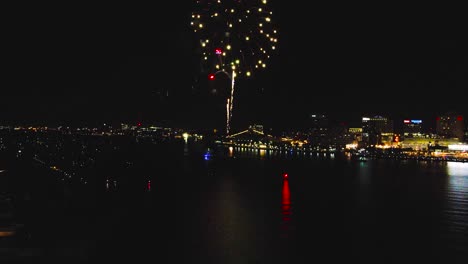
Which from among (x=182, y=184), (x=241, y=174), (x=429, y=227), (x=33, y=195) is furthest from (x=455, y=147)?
(x=33, y=195)

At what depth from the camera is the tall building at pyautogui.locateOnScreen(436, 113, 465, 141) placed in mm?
55256

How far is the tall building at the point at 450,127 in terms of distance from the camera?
181ft

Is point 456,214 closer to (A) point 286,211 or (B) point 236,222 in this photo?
(A) point 286,211

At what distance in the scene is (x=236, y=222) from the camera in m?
9.69

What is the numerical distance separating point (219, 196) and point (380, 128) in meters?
48.3

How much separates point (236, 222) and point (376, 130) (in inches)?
1959

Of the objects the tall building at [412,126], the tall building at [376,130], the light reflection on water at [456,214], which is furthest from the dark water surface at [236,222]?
the tall building at [412,126]

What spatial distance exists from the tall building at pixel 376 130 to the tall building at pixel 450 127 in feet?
16.5

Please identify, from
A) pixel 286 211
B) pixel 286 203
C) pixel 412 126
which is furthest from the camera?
pixel 412 126

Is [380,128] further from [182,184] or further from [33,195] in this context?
[33,195]

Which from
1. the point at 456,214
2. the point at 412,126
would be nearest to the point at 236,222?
the point at 456,214

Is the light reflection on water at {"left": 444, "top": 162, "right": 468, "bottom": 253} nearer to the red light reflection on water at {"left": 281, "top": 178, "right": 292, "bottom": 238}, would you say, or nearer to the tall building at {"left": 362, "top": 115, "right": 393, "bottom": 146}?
the red light reflection on water at {"left": 281, "top": 178, "right": 292, "bottom": 238}

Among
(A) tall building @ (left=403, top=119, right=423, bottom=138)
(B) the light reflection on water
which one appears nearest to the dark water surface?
(B) the light reflection on water

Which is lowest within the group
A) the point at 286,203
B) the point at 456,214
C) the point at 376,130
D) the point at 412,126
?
the point at 456,214
